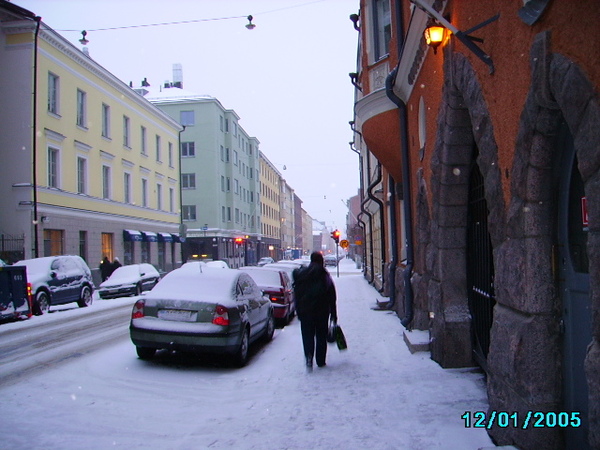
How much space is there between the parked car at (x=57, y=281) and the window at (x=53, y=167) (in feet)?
25.9

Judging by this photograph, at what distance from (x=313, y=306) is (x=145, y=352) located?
2828 millimetres

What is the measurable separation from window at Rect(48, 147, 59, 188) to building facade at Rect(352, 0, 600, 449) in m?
22.1

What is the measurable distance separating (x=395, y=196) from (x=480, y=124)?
9.00 meters

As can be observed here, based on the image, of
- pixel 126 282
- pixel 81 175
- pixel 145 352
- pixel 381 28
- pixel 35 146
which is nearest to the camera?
pixel 145 352

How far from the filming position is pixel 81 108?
28.0m

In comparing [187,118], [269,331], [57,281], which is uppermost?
[187,118]

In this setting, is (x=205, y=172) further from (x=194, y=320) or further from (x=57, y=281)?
(x=194, y=320)

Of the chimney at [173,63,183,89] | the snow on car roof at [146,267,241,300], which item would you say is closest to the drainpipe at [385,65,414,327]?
the snow on car roof at [146,267,241,300]

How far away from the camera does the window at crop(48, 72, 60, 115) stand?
25.0 meters

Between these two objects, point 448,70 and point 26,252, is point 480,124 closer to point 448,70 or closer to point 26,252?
point 448,70

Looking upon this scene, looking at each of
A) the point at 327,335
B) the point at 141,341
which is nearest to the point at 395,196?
the point at 327,335

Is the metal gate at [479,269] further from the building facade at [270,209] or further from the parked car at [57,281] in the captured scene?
the building facade at [270,209]

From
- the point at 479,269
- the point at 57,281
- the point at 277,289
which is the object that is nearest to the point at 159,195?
the point at 57,281

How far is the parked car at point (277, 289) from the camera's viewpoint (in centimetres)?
1271
